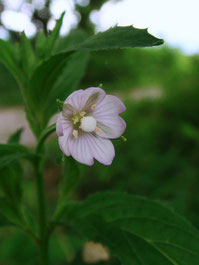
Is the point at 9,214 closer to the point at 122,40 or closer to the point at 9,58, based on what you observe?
the point at 9,58

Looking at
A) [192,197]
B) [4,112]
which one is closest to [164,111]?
[192,197]

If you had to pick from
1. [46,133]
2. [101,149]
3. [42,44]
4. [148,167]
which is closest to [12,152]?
[46,133]

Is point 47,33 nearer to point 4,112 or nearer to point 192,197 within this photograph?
point 192,197

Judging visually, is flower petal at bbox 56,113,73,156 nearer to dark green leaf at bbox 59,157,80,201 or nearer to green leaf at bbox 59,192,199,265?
dark green leaf at bbox 59,157,80,201

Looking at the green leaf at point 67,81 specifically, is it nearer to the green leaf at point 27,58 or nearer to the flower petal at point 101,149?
the green leaf at point 27,58

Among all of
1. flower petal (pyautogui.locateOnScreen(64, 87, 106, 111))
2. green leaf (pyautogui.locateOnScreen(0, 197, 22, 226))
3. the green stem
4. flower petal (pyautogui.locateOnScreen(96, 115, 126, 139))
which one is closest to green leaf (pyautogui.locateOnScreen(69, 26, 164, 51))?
flower petal (pyautogui.locateOnScreen(64, 87, 106, 111))
